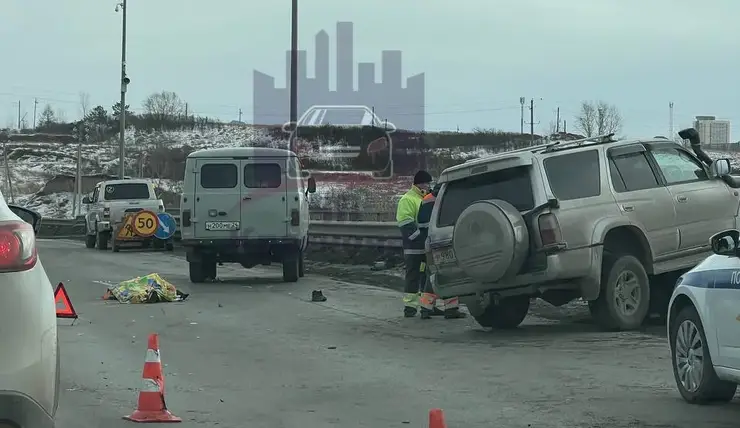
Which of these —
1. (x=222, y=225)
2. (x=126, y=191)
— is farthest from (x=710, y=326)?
(x=126, y=191)

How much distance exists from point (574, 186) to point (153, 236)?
21.3 meters

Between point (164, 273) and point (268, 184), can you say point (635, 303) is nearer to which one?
point (268, 184)

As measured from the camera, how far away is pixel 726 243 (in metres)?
6.77

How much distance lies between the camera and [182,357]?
9953 millimetres

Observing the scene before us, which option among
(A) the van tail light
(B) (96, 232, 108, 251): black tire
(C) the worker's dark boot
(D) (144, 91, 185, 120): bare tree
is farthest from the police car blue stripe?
(D) (144, 91, 185, 120): bare tree

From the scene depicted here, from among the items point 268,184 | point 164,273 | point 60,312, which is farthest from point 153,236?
point 60,312

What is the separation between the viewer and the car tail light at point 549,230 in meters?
10.6

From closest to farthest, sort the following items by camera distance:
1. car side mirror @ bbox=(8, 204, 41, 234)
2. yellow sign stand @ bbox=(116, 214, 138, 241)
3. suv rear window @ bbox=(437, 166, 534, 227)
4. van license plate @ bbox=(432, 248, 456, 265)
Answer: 1. car side mirror @ bbox=(8, 204, 41, 234)
2. suv rear window @ bbox=(437, 166, 534, 227)
3. van license plate @ bbox=(432, 248, 456, 265)
4. yellow sign stand @ bbox=(116, 214, 138, 241)

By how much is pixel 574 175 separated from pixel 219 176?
9.10 metres

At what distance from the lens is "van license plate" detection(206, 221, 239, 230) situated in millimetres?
18344

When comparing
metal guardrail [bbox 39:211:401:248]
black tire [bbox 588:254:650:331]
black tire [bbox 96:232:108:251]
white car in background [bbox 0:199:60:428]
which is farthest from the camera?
black tire [bbox 96:232:108:251]

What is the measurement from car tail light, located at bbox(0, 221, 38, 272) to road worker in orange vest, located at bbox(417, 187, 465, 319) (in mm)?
9002

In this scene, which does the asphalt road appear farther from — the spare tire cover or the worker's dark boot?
the spare tire cover

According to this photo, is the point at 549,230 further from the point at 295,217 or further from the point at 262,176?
the point at 262,176
